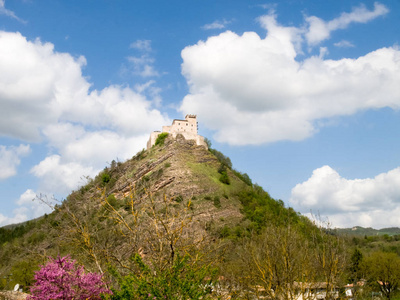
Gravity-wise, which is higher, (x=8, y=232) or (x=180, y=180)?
(x=180, y=180)

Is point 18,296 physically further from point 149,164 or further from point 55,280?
point 149,164

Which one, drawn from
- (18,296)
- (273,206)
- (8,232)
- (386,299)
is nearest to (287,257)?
(18,296)

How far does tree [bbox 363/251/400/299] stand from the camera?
3753 cm

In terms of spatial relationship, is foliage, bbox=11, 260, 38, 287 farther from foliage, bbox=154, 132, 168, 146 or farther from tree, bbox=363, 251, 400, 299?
foliage, bbox=154, 132, 168, 146

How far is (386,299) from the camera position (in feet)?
117

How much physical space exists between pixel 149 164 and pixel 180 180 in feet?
33.1

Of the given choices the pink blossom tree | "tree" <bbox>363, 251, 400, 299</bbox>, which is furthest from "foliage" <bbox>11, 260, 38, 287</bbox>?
"tree" <bbox>363, 251, 400, 299</bbox>

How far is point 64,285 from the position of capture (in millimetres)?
9164

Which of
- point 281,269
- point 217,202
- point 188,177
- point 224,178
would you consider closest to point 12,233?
point 188,177

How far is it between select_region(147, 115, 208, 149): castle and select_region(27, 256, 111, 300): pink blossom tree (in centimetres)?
6994

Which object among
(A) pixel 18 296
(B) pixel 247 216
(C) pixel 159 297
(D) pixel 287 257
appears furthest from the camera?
(B) pixel 247 216

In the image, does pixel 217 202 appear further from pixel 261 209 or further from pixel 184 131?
pixel 184 131

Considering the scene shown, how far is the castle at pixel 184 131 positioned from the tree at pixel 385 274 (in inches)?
1892

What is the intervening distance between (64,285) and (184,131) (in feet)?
236
